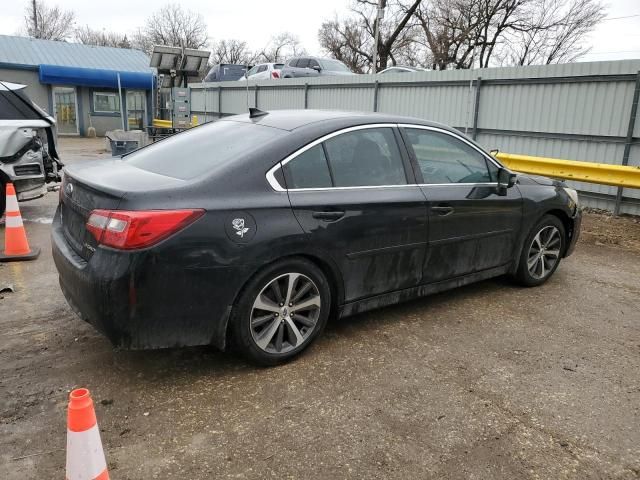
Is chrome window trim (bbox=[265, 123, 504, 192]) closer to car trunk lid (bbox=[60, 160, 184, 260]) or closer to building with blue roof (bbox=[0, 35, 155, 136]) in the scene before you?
car trunk lid (bbox=[60, 160, 184, 260])

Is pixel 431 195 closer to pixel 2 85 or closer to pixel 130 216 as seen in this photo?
pixel 130 216

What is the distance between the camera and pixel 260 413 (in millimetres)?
2969

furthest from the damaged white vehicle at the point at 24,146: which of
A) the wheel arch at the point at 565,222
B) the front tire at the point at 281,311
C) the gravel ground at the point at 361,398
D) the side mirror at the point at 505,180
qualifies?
the wheel arch at the point at 565,222

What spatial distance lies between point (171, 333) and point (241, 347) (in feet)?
1.49

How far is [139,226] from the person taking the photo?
113 inches

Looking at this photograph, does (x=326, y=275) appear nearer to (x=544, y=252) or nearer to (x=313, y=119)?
(x=313, y=119)

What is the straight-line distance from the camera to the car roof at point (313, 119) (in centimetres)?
379

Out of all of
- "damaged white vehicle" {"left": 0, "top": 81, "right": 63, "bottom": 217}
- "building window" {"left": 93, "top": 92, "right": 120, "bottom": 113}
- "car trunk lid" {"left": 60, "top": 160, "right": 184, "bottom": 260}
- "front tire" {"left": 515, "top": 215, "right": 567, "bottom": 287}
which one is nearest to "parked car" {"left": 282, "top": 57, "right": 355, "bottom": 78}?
"building window" {"left": 93, "top": 92, "right": 120, "bottom": 113}

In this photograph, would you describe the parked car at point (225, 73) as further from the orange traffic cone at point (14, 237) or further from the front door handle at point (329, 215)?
the front door handle at point (329, 215)

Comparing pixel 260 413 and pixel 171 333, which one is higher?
pixel 171 333

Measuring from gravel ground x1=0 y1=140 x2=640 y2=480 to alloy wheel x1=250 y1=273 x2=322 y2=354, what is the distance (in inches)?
6.7

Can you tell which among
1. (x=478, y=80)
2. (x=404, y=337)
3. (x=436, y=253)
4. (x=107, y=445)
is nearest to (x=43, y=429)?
(x=107, y=445)

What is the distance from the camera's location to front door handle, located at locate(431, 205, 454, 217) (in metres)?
4.11

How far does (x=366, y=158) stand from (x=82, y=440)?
265 centimetres
